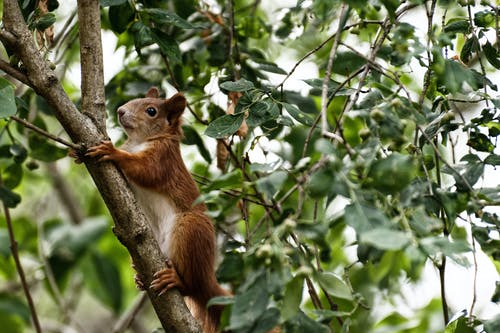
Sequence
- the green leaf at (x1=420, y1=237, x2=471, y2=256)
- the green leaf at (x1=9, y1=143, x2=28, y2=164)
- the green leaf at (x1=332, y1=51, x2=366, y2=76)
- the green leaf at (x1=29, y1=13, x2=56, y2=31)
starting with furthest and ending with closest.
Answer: the green leaf at (x1=9, y1=143, x2=28, y2=164)
the green leaf at (x1=332, y1=51, x2=366, y2=76)
the green leaf at (x1=29, y1=13, x2=56, y2=31)
the green leaf at (x1=420, y1=237, x2=471, y2=256)

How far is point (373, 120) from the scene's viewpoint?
2.33m

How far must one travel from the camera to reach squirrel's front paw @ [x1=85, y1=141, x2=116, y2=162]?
3.32m

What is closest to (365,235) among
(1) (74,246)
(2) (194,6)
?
(2) (194,6)

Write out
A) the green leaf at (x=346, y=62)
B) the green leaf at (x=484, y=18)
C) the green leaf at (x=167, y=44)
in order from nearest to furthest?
1. the green leaf at (x=484, y=18)
2. the green leaf at (x=346, y=62)
3. the green leaf at (x=167, y=44)

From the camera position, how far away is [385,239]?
1.96 metres

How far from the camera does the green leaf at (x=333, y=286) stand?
2416 mm

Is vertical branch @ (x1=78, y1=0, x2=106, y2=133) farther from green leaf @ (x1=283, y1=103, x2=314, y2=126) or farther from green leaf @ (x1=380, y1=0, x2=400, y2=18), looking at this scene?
green leaf @ (x1=380, y1=0, x2=400, y2=18)

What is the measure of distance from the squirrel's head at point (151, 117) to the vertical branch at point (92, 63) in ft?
4.11

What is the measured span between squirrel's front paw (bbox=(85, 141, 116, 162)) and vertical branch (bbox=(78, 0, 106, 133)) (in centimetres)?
9

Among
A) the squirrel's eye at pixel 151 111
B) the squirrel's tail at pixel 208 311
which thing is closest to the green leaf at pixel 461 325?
the squirrel's tail at pixel 208 311

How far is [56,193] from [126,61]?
326 centimetres

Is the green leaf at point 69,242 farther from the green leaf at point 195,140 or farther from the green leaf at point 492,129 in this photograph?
the green leaf at point 492,129

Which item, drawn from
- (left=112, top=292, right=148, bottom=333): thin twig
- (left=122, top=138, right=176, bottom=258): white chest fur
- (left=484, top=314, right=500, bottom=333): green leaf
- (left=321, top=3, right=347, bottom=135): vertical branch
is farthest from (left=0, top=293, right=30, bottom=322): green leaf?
(left=484, top=314, right=500, bottom=333): green leaf

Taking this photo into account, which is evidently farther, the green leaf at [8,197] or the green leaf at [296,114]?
the green leaf at [8,197]
